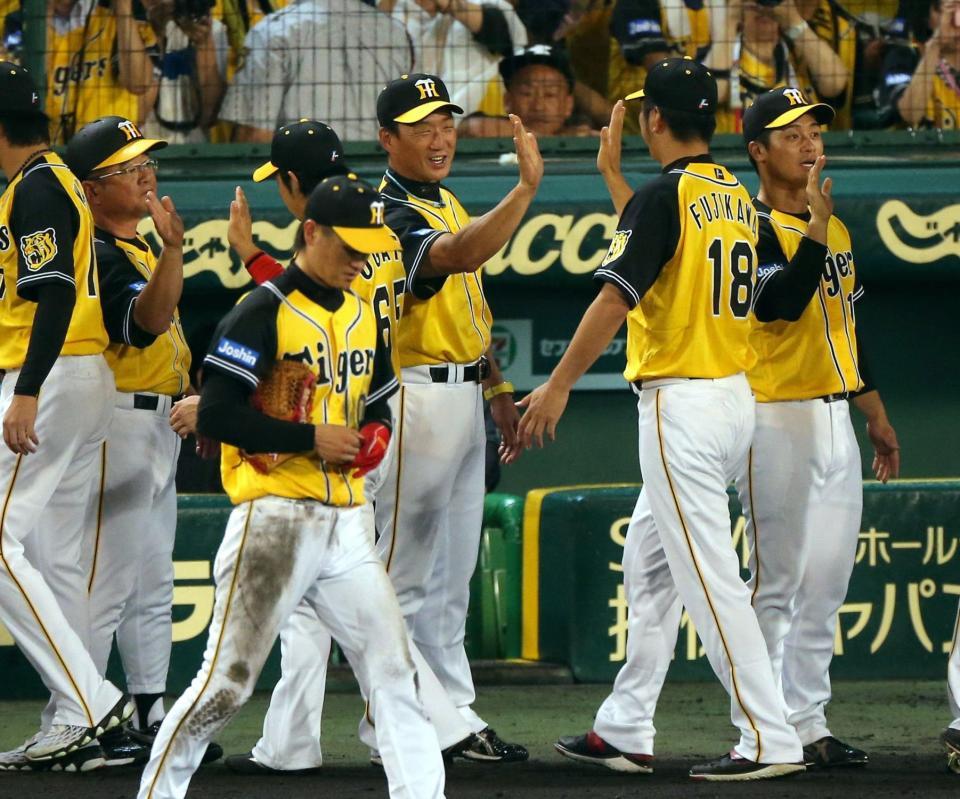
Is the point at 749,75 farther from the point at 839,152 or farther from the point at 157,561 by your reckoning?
the point at 157,561

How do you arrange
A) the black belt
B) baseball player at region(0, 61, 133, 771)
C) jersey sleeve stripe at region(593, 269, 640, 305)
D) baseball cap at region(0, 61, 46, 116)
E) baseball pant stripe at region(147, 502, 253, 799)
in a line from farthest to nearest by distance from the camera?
baseball cap at region(0, 61, 46, 116), the black belt, baseball player at region(0, 61, 133, 771), jersey sleeve stripe at region(593, 269, 640, 305), baseball pant stripe at region(147, 502, 253, 799)

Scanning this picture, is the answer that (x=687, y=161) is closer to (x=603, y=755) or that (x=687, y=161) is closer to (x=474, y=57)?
(x=603, y=755)

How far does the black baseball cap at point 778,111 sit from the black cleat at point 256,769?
91.1 inches

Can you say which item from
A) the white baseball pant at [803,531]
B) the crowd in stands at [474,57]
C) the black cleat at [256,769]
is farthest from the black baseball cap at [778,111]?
the crowd in stands at [474,57]

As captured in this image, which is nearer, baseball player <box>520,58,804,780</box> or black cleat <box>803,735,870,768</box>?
baseball player <box>520,58,804,780</box>

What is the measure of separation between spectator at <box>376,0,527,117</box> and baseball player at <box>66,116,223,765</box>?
119 inches

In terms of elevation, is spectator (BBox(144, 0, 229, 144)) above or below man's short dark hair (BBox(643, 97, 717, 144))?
above

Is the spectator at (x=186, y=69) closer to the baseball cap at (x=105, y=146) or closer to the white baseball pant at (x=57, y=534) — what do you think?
the baseball cap at (x=105, y=146)

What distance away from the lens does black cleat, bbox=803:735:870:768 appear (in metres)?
4.90

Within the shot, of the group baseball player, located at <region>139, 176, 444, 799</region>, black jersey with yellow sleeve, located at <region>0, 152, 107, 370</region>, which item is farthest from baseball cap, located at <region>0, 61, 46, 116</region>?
baseball player, located at <region>139, 176, 444, 799</region>

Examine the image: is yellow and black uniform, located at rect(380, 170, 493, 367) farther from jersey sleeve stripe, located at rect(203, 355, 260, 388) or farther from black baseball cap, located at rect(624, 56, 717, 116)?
jersey sleeve stripe, located at rect(203, 355, 260, 388)

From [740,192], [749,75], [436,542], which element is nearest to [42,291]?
[436,542]

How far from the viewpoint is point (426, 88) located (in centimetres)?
499

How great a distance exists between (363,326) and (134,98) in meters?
4.62
